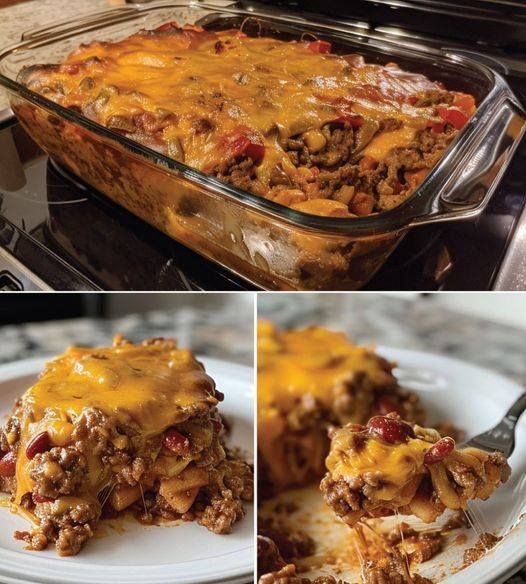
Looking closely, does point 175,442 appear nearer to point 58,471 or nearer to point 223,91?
point 58,471

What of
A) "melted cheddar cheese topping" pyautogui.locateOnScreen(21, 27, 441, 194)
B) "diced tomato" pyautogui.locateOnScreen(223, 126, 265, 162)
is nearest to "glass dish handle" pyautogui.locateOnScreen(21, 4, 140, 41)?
"melted cheddar cheese topping" pyautogui.locateOnScreen(21, 27, 441, 194)

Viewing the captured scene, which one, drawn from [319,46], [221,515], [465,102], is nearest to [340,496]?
[221,515]

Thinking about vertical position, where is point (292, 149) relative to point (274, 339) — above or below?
above

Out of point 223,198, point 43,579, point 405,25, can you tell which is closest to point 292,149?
point 223,198

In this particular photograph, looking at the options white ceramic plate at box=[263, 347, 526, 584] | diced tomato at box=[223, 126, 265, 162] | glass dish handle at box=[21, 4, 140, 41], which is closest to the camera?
white ceramic plate at box=[263, 347, 526, 584]

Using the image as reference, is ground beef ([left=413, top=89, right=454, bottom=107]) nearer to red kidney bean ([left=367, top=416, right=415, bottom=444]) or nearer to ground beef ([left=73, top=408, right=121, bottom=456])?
red kidney bean ([left=367, top=416, right=415, bottom=444])

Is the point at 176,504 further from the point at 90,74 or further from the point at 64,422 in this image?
the point at 90,74

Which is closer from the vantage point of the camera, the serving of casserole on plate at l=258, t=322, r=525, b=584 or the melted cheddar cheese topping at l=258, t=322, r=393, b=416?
the serving of casserole on plate at l=258, t=322, r=525, b=584

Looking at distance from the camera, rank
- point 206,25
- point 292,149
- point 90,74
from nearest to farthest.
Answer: point 292,149 < point 90,74 < point 206,25
